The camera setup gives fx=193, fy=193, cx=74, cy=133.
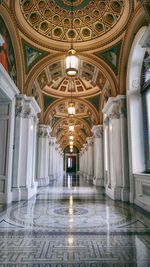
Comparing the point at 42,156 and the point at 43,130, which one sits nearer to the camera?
the point at 42,156

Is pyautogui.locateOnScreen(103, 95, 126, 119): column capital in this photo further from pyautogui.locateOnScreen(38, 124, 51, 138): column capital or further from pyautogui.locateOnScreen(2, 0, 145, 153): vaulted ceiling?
pyautogui.locateOnScreen(38, 124, 51, 138): column capital

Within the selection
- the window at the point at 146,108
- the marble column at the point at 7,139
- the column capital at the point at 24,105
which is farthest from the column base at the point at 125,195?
the column capital at the point at 24,105

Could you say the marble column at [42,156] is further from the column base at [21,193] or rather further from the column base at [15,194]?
the column base at [15,194]

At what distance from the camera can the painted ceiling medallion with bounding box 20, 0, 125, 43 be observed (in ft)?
26.5

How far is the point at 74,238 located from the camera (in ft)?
14.0

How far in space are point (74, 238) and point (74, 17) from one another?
8889 millimetres

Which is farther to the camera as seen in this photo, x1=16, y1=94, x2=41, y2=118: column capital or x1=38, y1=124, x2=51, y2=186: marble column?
x1=38, y1=124, x2=51, y2=186: marble column

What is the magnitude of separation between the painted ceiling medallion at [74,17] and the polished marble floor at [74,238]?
7962mm

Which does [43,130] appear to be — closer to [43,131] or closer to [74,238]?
[43,131]

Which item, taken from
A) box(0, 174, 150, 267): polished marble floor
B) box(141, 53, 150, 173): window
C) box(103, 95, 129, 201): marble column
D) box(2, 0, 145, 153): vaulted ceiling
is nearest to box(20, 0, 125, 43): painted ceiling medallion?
box(2, 0, 145, 153): vaulted ceiling

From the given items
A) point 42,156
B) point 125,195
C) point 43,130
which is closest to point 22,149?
point 125,195

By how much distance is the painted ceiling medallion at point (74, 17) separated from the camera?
26.5 ft

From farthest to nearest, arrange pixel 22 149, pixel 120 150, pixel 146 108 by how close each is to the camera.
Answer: pixel 22 149 < pixel 120 150 < pixel 146 108

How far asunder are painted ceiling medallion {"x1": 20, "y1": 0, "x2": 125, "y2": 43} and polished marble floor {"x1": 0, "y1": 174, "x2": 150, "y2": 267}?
7.96 metres
